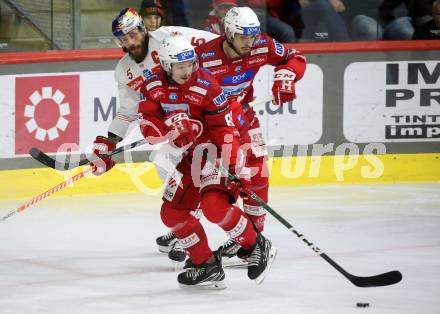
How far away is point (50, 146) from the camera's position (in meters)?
8.05

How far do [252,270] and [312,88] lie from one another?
3.02 metres

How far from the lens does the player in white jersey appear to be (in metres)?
6.26

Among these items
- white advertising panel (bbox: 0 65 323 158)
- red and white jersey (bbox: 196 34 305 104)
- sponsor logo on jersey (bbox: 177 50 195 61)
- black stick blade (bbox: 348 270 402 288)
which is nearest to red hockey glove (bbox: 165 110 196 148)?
sponsor logo on jersey (bbox: 177 50 195 61)

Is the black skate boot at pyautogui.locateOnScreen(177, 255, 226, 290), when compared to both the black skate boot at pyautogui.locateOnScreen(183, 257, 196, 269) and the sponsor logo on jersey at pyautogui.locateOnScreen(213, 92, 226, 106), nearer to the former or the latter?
the black skate boot at pyautogui.locateOnScreen(183, 257, 196, 269)

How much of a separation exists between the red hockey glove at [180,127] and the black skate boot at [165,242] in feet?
3.60

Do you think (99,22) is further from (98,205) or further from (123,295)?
(123,295)

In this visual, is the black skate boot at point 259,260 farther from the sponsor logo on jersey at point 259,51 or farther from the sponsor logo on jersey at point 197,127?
the sponsor logo on jersey at point 259,51

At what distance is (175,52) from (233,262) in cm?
137

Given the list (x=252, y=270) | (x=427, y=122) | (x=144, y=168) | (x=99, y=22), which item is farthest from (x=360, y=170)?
(x=252, y=270)

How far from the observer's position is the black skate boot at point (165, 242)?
6.59 meters

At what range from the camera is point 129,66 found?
653 centimetres

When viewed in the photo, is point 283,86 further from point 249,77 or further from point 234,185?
point 234,185

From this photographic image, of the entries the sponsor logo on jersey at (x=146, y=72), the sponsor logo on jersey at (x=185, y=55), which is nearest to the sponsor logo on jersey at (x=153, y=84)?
the sponsor logo on jersey at (x=185, y=55)

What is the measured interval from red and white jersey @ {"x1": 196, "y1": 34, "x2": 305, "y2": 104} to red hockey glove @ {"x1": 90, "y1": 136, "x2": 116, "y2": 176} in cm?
67
